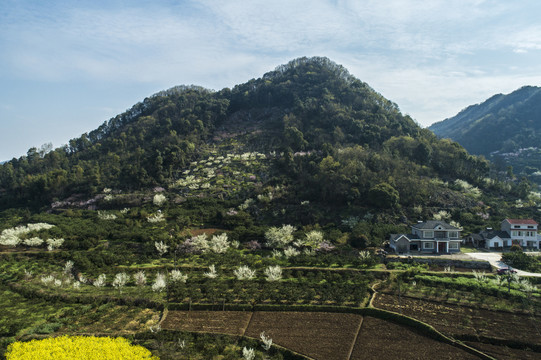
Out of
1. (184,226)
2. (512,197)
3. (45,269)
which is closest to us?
(45,269)

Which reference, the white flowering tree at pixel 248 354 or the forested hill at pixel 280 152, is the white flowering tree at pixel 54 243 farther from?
the white flowering tree at pixel 248 354

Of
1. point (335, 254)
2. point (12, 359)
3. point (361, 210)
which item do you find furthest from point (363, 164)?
point (12, 359)

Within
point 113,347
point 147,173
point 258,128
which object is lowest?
point 113,347

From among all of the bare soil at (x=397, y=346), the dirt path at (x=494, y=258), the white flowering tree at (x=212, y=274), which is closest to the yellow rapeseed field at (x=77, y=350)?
the white flowering tree at (x=212, y=274)

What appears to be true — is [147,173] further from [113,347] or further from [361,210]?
[113,347]

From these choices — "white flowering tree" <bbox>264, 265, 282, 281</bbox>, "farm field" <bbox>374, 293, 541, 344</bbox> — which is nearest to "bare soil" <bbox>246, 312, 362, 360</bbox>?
"farm field" <bbox>374, 293, 541, 344</bbox>
